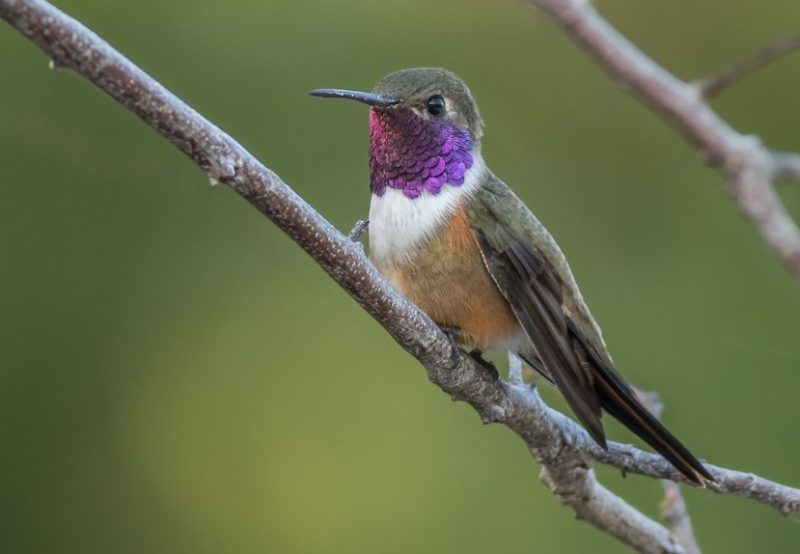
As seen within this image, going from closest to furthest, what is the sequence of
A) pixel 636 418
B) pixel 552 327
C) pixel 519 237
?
pixel 636 418 < pixel 552 327 < pixel 519 237

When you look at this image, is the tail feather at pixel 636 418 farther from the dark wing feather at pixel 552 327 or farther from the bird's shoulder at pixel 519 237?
the bird's shoulder at pixel 519 237

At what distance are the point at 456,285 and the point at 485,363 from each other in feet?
0.69

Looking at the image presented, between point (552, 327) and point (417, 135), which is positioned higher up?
point (417, 135)

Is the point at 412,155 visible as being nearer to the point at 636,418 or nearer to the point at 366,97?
the point at 366,97

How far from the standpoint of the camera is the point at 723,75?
119 centimetres

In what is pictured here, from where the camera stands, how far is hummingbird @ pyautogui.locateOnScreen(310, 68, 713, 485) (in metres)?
2.77

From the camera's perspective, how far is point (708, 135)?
1037 mm

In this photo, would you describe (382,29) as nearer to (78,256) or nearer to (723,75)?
(78,256)

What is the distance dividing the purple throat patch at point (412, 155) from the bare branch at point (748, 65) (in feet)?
5.64

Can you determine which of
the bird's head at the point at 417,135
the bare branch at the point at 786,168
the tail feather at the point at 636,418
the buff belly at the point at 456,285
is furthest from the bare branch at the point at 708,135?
the bird's head at the point at 417,135

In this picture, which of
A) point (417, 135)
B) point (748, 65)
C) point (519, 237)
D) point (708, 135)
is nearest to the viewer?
point (708, 135)

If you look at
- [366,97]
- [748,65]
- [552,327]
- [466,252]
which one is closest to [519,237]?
[466,252]

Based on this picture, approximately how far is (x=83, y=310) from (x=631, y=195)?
8.59 feet


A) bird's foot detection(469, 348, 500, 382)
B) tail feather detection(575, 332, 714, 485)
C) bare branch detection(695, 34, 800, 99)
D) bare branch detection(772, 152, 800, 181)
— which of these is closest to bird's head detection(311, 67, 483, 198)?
bird's foot detection(469, 348, 500, 382)
